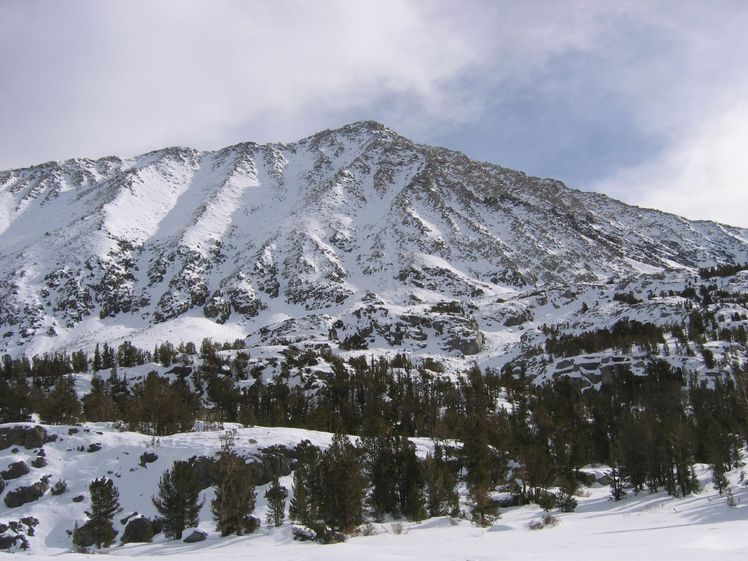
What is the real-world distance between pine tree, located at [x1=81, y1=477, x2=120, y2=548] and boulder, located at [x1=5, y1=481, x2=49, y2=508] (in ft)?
29.2

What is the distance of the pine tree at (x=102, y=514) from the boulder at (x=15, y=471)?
1209cm

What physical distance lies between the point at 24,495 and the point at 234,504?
21.4m

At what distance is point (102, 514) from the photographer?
41.6 m

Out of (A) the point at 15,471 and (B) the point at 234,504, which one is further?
(A) the point at 15,471

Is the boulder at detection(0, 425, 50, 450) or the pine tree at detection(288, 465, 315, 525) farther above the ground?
the boulder at detection(0, 425, 50, 450)

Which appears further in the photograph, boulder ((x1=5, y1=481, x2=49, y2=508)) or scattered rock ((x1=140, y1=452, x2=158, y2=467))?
scattered rock ((x1=140, y1=452, x2=158, y2=467))

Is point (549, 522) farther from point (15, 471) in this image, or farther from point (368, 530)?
point (15, 471)

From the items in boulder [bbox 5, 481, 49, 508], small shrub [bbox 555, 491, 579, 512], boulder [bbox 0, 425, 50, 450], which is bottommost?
small shrub [bbox 555, 491, 579, 512]

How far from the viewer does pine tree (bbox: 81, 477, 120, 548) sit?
41125 millimetres

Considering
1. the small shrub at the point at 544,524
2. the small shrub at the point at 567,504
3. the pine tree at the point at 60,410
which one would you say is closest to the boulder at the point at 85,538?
the small shrub at the point at 544,524

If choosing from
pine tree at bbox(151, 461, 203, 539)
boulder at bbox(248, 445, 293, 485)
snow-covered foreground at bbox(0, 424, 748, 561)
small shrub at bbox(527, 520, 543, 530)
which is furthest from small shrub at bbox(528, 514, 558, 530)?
pine tree at bbox(151, 461, 203, 539)

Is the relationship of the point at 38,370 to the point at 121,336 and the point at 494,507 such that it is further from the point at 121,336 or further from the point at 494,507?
the point at 494,507

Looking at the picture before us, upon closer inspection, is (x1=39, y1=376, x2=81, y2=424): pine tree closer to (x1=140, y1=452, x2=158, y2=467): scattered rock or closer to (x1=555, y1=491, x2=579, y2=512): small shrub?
(x1=140, y1=452, x2=158, y2=467): scattered rock

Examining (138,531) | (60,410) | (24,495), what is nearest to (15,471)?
(24,495)
